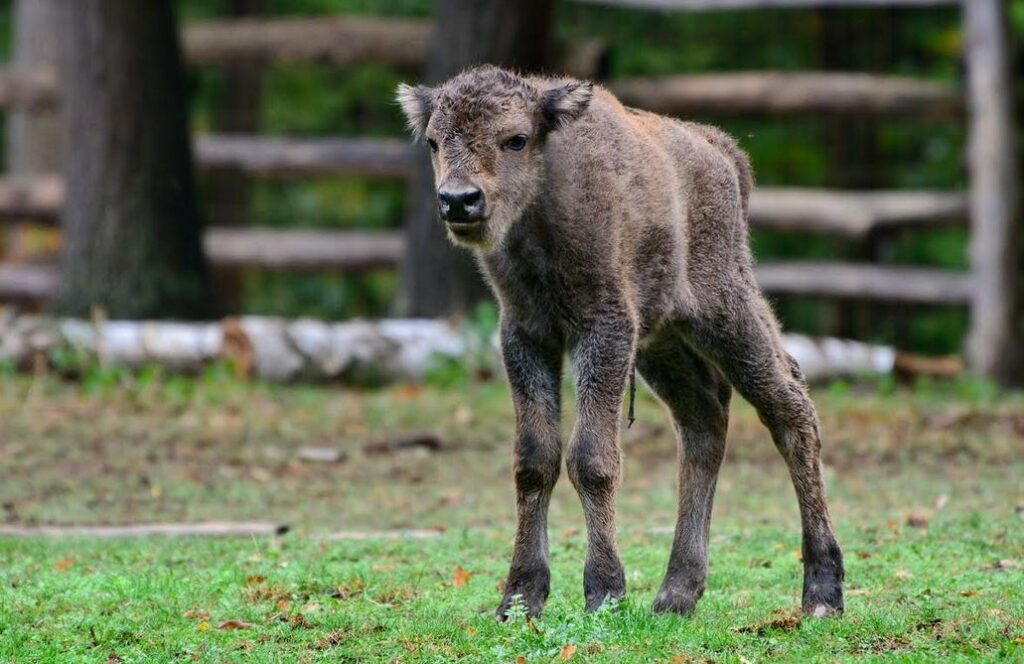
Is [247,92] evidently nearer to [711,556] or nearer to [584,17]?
[584,17]

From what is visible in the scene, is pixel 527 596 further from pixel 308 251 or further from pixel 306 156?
pixel 306 156

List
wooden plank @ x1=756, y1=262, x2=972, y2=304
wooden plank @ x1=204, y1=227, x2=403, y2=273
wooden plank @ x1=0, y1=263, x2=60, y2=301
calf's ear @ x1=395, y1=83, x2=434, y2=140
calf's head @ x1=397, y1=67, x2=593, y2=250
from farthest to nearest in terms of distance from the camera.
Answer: wooden plank @ x1=204, y1=227, x2=403, y2=273, wooden plank @ x1=0, y1=263, x2=60, y2=301, wooden plank @ x1=756, y1=262, x2=972, y2=304, calf's ear @ x1=395, y1=83, x2=434, y2=140, calf's head @ x1=397, y1=67, x2=593, y2=250

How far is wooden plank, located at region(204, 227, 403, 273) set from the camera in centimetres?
1877

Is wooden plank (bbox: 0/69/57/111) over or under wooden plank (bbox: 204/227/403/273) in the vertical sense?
over

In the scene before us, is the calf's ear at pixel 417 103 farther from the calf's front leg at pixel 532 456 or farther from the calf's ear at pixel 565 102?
the calf's front leg at pixel 532 456

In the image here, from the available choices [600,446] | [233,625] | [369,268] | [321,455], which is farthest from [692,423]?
[369,268]

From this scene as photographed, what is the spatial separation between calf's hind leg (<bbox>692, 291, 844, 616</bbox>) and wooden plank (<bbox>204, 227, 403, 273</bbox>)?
1121 centimetres

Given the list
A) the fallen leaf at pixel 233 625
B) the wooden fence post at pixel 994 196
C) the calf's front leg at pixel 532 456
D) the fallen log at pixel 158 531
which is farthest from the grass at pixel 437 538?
the wooden fence post at pixel 994 196

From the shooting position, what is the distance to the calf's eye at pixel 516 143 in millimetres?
7137

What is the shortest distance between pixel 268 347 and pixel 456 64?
131 inches

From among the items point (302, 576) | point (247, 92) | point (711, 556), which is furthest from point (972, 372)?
point (247, 92)

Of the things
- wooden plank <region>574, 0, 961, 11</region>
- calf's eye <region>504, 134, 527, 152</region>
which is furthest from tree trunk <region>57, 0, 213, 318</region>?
calf's eye <region>504, 134, 527, 152</region>

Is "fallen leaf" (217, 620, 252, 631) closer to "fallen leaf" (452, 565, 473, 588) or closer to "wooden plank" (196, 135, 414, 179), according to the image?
"fallen leaf" (452, 565, 473, 588)

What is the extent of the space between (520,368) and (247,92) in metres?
18.3
